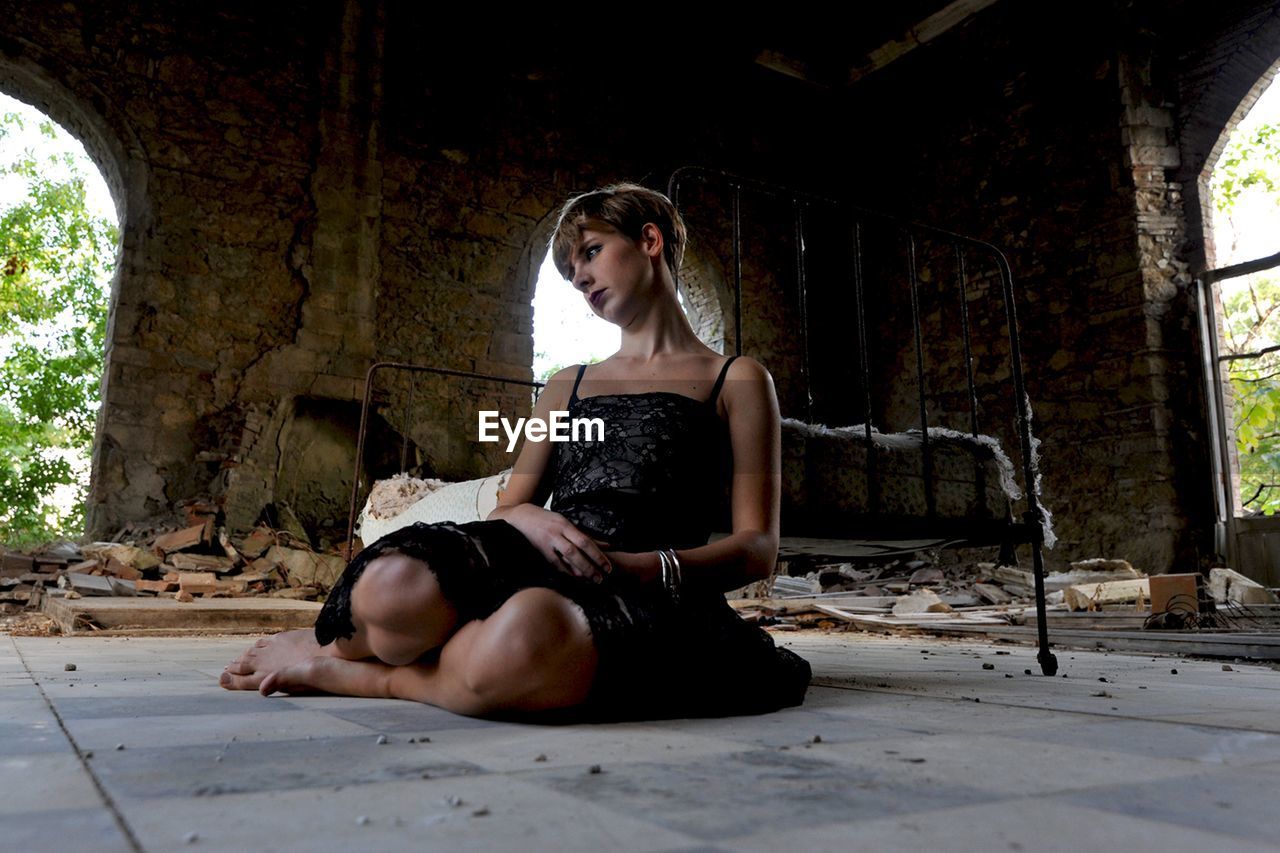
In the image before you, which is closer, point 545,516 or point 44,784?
point 44,784

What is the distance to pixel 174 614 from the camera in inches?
167

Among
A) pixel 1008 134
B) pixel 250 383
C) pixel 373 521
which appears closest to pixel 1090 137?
pixel 1008 134

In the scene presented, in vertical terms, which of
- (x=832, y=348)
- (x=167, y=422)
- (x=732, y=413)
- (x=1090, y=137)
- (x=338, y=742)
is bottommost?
(x=338, y=742)

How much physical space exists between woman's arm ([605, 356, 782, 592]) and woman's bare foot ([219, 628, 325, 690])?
0.68 metres

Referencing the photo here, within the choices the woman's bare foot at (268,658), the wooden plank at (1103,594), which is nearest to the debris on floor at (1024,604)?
the wooden plank at (1103,594)

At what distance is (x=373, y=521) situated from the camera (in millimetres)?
4941

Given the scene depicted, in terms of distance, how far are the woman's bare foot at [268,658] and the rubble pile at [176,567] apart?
12.3ft

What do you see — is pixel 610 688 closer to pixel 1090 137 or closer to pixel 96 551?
pixel 96 551

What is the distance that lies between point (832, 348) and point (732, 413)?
7.47 m

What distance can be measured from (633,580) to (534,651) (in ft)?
0.71

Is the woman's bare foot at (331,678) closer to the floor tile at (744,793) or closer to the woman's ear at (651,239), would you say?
the floor tile at (744,793)

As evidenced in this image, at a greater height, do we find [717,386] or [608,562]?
[717,386]

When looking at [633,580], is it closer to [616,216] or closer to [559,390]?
[559,390]

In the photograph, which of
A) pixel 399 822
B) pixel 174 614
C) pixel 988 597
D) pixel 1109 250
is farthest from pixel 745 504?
pixel 1109 250
